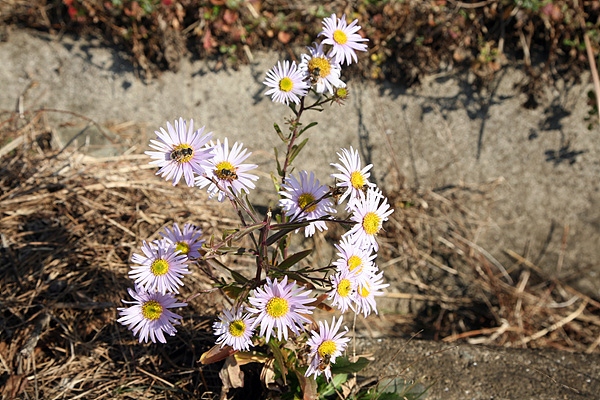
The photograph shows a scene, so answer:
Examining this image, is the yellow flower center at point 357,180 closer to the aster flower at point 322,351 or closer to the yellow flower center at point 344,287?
the yellow flower center at point 344,287

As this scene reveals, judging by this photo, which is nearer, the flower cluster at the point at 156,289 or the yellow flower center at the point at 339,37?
the flower cluster at the point at 156,289

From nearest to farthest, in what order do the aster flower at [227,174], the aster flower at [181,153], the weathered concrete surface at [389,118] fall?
1. the aster flower at [181,153]
2. the aster flower at [227,174]
3. the weathered concrete surface at [389,118]

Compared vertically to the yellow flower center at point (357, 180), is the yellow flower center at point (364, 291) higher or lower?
lower

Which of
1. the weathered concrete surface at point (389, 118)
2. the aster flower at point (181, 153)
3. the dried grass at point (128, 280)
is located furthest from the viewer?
the weathered concrete surface at point (389, 118)

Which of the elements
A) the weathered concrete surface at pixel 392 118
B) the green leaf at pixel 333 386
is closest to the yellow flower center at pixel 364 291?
the green leaf at pixel 333 386

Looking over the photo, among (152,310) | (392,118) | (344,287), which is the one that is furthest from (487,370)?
(392,118)

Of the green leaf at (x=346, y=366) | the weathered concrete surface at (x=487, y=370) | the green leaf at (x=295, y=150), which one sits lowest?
the weathered concrete surface at (x=487, y=370)

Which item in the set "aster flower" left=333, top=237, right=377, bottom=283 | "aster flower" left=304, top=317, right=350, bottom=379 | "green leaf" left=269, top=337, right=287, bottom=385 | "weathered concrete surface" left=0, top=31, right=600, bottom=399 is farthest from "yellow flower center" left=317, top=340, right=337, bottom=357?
"weathered concrete surface" left=0, top=31, right=600, bottom=399
